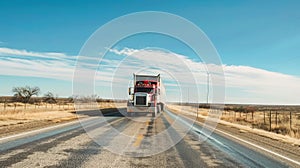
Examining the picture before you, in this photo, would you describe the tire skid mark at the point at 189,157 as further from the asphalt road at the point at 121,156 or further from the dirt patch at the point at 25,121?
the dirt patch at the point at 25,121

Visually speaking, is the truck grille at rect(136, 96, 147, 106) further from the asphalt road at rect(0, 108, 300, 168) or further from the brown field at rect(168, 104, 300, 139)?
the asphalt road at rect(0, 108, 300, 168)

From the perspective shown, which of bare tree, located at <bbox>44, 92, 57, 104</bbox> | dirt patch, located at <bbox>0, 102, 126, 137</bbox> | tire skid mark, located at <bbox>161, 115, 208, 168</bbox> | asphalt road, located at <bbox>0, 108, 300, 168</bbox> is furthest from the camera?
bare tree, located at <bbox>44, 92, 57, 104</bbox>

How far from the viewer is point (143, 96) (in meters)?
26.4

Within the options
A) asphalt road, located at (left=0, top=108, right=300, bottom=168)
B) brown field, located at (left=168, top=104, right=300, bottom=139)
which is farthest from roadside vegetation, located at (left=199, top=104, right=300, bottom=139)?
asphalt road, located at (left=0, top=108, right=300, bottom=168)

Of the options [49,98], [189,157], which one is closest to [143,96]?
[189,157]

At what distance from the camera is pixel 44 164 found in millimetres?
6441

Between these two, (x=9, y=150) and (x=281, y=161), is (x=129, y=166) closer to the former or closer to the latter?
(x=9, y=150)

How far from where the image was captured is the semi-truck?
26250mm

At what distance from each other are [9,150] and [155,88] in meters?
20.7

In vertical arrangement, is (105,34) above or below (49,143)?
above

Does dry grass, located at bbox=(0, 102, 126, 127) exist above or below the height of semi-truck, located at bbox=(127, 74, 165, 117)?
below

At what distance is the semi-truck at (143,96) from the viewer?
26.2 m

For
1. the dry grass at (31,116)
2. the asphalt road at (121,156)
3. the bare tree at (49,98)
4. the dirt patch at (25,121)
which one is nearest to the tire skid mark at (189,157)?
the asphalt road at (121,156)

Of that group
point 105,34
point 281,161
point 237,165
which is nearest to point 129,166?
point 237,165
